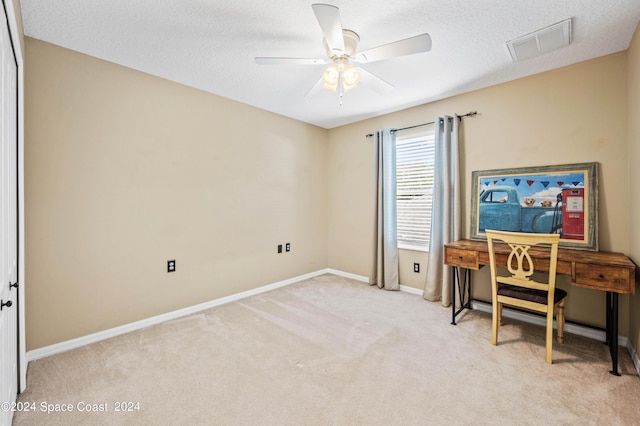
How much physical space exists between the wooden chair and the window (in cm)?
123

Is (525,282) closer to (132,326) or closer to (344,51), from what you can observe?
(344,51)

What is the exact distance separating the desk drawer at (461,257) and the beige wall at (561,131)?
0.61 m

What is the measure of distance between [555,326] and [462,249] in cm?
112

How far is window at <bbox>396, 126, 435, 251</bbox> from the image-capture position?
3727mm

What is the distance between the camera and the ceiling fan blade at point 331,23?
1550 millimetres

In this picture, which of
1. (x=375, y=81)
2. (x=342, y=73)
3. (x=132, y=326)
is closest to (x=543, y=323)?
(x=375, y=81)

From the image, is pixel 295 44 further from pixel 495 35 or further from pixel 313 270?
pixel 313 270

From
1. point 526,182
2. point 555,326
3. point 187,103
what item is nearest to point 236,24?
point 187,103

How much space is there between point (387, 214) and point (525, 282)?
6.25 feet

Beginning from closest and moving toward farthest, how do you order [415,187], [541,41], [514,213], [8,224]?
[8,224]
[541,41]
[514,213]
[415,187]

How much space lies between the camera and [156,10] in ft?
6.33

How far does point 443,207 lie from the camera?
346 centimetres

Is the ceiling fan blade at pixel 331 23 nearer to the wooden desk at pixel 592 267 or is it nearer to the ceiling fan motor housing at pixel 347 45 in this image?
the ceiling fan motor housing at pixel 347 45

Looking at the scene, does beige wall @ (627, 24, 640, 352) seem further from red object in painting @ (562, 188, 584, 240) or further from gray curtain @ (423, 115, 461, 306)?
gray curtain @ (423, 115, 461, 306)
